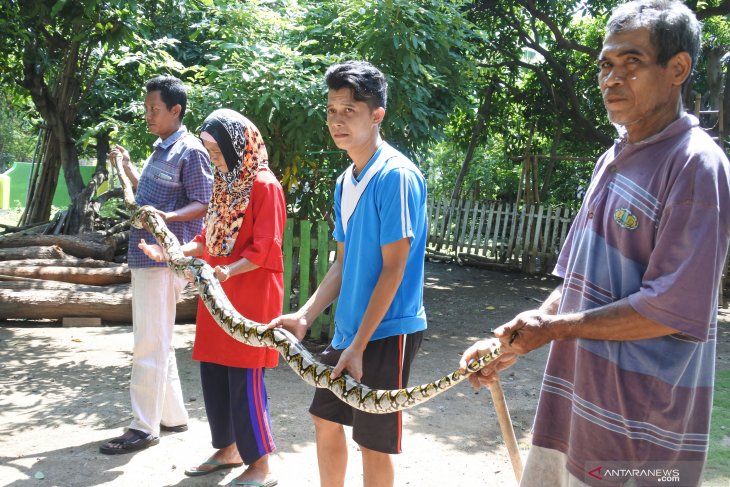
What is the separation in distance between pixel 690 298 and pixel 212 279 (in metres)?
2.31

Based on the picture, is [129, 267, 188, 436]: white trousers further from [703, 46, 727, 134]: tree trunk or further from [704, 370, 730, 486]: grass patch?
[703, 46, 727, 134]: tree trunk

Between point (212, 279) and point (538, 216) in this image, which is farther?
point (538, 216)

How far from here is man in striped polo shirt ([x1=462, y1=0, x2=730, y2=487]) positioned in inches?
72.7

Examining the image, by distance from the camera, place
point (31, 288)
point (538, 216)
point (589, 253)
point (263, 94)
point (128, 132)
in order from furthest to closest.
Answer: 1. point (538, 216)
2. point (31, 288)
3. point (128, 132)
4. point (263, 94)
5. point (589, 253)

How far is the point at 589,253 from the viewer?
2.10 metres

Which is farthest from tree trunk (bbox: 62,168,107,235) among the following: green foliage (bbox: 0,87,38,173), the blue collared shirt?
green foliage (bbox: 0,87,38,173)

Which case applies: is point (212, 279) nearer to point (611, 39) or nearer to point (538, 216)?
point (611, 39)

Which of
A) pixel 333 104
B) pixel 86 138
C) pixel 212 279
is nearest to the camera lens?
pixel 333 104

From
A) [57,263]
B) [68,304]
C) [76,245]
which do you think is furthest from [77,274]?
[76,245]

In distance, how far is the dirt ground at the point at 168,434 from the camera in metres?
4.39

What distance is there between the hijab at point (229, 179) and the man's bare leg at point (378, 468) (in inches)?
59.9

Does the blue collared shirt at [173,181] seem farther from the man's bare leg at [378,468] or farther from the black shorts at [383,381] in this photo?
the man's bare leg at [378,468]

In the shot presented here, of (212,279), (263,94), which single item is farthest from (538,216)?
(212,279)

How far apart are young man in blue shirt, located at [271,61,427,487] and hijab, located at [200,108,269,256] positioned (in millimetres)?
1029
